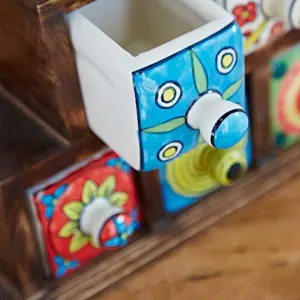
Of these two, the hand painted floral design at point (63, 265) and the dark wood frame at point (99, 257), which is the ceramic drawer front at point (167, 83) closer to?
the dark wood frame at point (99, 257)

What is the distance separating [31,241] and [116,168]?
4.6 inches

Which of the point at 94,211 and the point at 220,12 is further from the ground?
the point at 220,12

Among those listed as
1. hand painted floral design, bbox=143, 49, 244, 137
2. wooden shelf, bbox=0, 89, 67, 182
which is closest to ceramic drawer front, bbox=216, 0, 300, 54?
hand painted floral design, bbox=143, 49, 244, 137

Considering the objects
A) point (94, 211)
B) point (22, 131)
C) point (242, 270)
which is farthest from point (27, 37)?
point (242, 270)

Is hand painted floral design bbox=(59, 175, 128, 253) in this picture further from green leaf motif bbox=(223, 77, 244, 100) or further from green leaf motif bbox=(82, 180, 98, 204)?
green leaf motif bbox=(223, 77, 244, 100)

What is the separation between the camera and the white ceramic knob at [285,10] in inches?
27.6

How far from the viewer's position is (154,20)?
0.69m

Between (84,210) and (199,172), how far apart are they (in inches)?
5.8

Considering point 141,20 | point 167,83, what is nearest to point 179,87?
point 167,83

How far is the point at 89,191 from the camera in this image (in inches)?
30.1

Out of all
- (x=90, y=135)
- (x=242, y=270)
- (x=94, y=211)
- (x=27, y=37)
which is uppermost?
(x=27, y=37)

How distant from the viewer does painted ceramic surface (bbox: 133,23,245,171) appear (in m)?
0.59

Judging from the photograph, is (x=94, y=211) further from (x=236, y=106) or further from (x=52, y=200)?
(x=236, y=106)

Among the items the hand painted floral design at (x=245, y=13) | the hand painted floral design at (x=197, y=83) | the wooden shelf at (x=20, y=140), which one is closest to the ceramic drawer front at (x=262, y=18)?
the hand painted floral design at (x=245, y=13)
